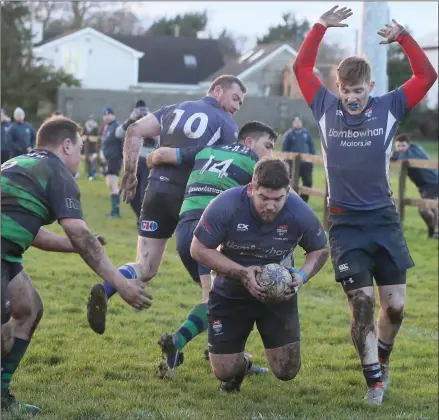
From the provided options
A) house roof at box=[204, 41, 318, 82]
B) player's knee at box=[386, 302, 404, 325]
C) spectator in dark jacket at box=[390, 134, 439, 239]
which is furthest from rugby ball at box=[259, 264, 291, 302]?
house roof at box=[204, 41, 318, 82]

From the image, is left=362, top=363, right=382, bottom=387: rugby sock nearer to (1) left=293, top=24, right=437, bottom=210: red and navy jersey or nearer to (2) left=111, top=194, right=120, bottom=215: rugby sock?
Answer: (1) left=293, top=24, right=437, bottom=210: red and navy jersey

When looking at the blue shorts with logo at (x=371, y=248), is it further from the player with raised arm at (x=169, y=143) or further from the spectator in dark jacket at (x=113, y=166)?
the spectator in dark jacket at (x=113, y=166)

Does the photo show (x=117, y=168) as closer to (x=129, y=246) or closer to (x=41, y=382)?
(x=129, y=246)

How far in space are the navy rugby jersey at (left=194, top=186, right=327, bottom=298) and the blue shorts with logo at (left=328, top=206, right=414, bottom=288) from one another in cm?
37

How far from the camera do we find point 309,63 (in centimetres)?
639

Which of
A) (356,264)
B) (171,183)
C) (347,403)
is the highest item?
(171,183)

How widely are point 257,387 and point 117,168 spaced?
11.8 meters

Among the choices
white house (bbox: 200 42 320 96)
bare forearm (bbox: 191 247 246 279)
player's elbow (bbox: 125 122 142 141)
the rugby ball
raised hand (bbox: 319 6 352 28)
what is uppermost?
white house (bbox: 200 42 320 96)

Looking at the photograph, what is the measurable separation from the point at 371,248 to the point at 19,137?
16160mm

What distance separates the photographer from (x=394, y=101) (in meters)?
6.17

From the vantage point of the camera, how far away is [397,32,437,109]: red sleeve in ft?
19.9

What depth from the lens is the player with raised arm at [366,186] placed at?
609 centimetres

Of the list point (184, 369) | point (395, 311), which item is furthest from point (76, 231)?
point (395, 311)

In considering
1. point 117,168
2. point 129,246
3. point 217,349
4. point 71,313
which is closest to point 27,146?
point 117,168
